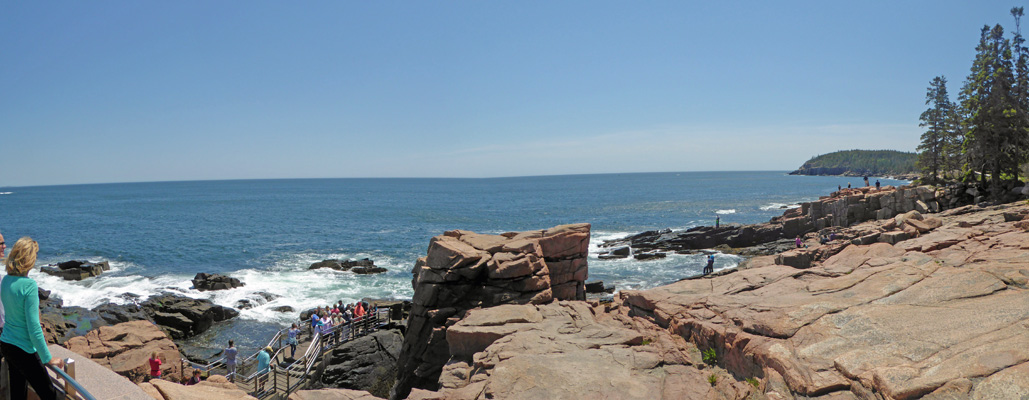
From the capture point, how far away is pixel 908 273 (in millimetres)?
14766

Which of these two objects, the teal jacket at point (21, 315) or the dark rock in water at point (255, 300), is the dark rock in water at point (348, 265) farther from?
the teal jacket at point (21, 315)

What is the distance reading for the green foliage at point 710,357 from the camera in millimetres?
12836

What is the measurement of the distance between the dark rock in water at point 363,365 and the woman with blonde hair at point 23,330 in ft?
53.3

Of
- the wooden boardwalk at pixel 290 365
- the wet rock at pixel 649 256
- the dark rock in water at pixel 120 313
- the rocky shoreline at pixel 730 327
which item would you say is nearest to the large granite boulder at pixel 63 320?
the dark rock in water at pixel 120 313

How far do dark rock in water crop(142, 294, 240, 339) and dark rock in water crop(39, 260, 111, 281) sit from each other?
16.8 m

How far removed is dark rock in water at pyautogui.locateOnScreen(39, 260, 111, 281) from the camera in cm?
4584

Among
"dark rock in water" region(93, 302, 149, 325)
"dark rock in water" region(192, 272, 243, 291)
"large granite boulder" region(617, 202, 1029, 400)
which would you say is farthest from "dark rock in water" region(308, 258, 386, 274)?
"large granite boulder" region(617, 202, 1029, 400)

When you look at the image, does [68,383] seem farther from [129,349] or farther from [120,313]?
[120,313]

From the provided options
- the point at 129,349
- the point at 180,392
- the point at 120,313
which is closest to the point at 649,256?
the point at 129,349

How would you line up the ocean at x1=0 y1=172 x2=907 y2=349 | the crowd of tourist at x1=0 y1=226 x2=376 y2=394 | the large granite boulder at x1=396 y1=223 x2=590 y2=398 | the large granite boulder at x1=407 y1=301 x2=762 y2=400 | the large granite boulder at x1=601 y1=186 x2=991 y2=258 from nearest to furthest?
the crowd of tourist at x1=0 y1=226 x2=376 y2=394
the large granite boulder at x1=407 y1=301 x2=762 y2=400
the large granite boulder at x1=396 y1=223 x2=590 y2=398
the ocean at x1=0 y1=172 x2=907 y2=349
the large granite boulder at x1=601 y1=186 x2=991 y2=258

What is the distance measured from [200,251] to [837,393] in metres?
68.4

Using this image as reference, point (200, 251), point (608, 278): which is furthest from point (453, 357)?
point (200, 251)

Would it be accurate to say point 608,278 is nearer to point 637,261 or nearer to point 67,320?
point 637,261

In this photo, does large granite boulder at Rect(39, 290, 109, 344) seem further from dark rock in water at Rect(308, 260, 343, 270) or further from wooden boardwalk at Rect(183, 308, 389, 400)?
dark rock in water at Rect(308, 260, 343, 270)
